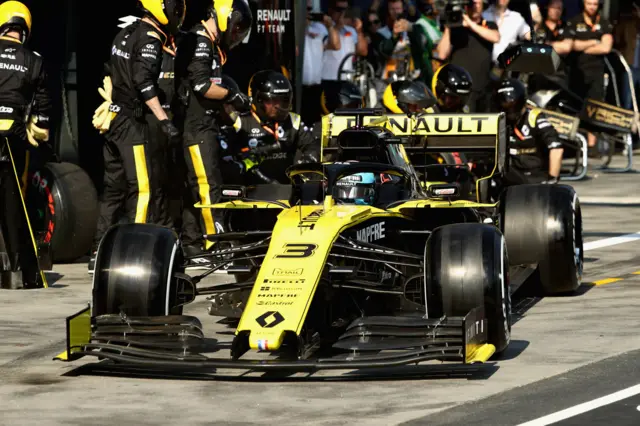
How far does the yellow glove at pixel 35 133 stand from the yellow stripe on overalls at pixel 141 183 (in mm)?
732

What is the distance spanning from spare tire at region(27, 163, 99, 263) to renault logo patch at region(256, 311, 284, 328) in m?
5.70

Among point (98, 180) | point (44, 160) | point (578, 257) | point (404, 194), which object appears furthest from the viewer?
point (98, 180)

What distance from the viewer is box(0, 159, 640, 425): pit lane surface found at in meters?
7.72

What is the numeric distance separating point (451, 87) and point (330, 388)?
788 centimetres

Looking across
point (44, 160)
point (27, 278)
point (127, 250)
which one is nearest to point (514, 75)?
point (44, 160)

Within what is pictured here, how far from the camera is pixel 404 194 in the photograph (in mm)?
10477

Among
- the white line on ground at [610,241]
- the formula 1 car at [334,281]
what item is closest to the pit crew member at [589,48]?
the white line on ground at [610,241]

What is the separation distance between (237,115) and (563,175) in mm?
7703

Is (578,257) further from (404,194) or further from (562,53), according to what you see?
(562,53)

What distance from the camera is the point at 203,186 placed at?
1367cm

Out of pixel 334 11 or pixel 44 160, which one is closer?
pixel 44 160

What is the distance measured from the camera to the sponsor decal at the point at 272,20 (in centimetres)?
1733

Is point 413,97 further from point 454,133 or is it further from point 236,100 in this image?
point 454,133

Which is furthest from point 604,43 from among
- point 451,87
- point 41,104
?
point 41,104
